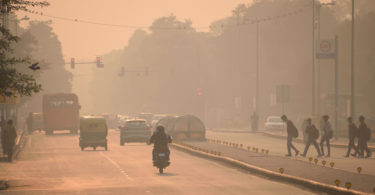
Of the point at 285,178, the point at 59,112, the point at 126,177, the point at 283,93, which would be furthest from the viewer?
the point at 59,112

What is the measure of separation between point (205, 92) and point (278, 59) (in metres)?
19.2

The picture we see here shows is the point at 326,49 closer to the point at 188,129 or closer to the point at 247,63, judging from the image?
the point at 188,129

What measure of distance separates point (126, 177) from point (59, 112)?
48382mm

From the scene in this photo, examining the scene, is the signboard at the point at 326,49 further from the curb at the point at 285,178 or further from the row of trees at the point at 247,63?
the curb at the point at 285,178

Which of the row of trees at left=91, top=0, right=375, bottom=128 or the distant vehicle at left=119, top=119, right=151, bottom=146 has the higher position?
the row of trees at left=91, top=0, right=375, bottom=128

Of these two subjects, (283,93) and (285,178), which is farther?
(283,93)

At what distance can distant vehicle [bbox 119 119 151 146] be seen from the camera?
5178cm

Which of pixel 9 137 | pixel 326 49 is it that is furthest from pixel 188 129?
pixel 9 137

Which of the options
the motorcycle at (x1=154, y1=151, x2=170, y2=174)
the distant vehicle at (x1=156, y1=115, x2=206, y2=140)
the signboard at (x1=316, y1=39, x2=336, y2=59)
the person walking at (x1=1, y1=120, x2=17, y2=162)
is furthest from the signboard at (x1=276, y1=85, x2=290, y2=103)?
the motorcycle at (x1=154, y1=151, x2=170, y2=174)

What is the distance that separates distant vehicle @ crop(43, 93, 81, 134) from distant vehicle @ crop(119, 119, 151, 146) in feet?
74.4

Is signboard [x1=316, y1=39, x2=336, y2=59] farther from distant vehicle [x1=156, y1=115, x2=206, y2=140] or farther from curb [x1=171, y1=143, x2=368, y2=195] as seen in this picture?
curb [x1=171, y1=143, x2=368, y2=195]

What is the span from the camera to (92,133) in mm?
46156

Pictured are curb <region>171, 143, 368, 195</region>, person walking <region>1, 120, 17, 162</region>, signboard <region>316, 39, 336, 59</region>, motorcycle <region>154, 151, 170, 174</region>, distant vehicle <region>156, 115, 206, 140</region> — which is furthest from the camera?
distant vehicle <region>156, 115, 206, 140</region>

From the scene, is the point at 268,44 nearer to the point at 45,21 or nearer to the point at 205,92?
the point at 205,92
